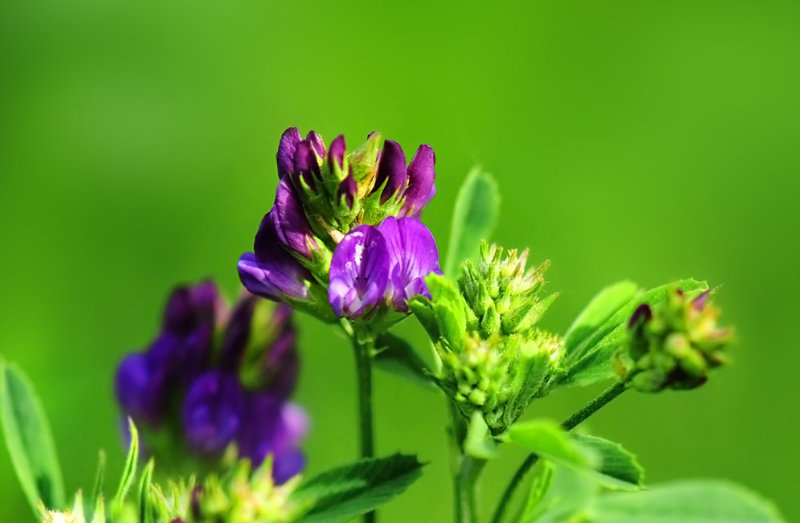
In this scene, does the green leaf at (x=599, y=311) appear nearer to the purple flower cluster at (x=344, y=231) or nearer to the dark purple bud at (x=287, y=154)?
the purple flower cluster at (x=344, y=231)

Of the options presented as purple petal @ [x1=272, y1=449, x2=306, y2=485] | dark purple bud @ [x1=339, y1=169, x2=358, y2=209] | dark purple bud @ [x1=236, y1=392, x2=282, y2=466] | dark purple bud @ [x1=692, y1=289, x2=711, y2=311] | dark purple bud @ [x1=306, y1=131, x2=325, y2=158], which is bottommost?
purple petal @ [x1=272, y1=449, x2=306, y2=485]

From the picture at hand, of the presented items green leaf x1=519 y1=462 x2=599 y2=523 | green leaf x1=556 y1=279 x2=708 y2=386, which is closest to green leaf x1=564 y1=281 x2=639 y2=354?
green leaf x1=556 y1=279 x2=708 y2=386

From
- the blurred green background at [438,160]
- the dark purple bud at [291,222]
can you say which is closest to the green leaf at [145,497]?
the dark purple bud at [291,222]

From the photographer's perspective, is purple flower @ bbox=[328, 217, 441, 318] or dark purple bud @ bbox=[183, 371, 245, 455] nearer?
purple flower @ bbox=[328, 217, 441, 318]

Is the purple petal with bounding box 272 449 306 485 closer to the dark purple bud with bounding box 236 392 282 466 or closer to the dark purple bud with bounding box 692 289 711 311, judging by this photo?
the dark purple bud with bounding box 236 392 282 466

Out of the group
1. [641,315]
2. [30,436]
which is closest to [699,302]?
[641,315]

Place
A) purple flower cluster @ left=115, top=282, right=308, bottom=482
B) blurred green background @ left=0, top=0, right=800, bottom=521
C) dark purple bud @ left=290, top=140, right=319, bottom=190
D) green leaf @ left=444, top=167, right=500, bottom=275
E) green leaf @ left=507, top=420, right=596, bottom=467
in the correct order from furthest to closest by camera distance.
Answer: blurred green background @ left=0, top=0, right=800, bottom=521
purple flower cluster @ left=115, top=282, right=308, bottom=482
green leaf @ left=444, top=167, right=500, bottom=275
dark purple bud @ left=290, top=140, right=319, bottom=190
green leaf @ left=507, top=420, right=596, bottom=467

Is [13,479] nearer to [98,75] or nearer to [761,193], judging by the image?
[98,75]
